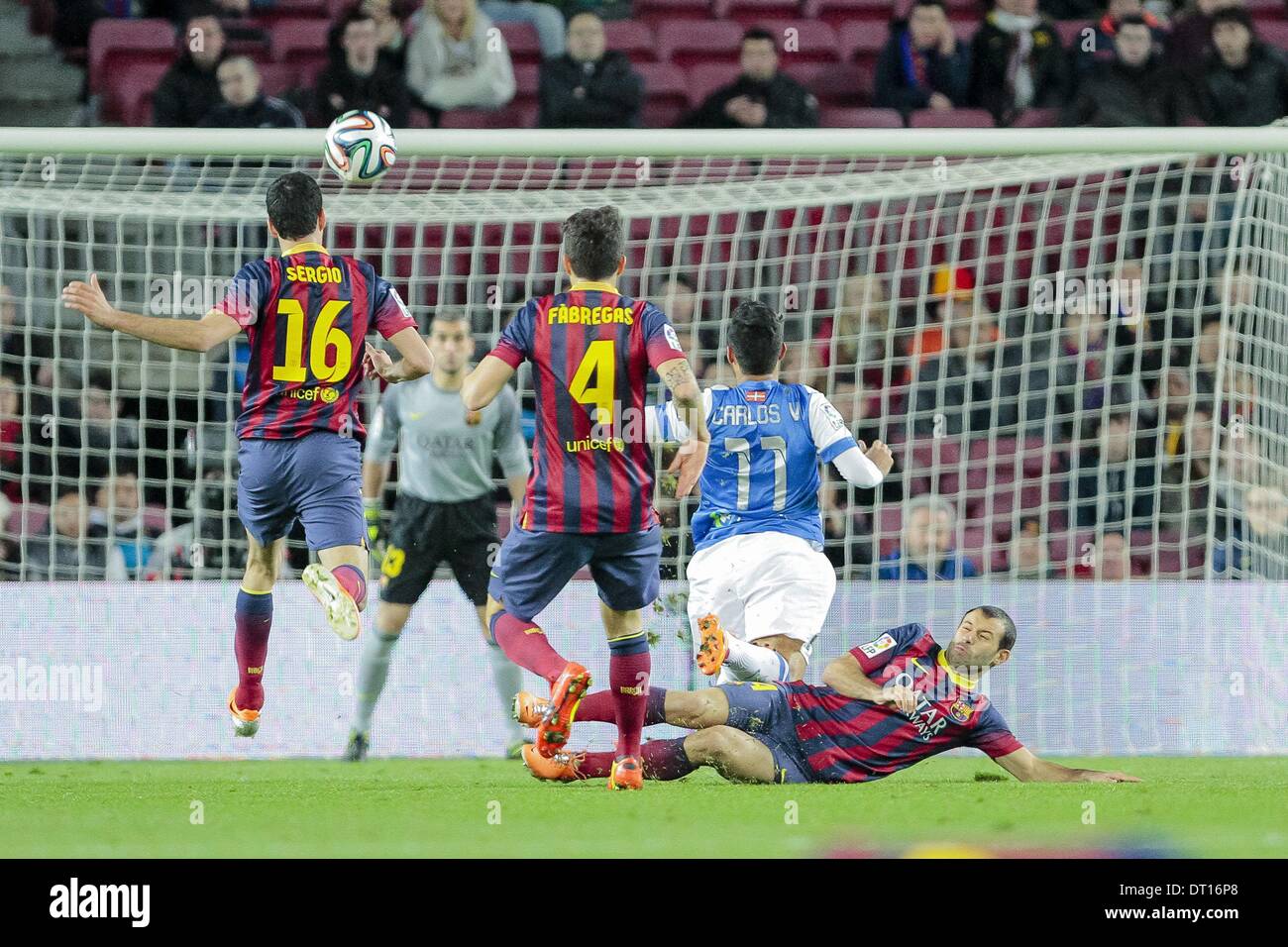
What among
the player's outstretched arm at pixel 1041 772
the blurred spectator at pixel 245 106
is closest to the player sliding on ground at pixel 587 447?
the player's outstretched arm at pixel 1041 772

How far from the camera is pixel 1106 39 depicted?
1143 cm

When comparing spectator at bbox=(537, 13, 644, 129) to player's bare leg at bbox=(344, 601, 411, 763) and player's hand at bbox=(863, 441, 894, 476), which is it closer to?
player's bare leg at bbox=(344, 601, 411, 763)

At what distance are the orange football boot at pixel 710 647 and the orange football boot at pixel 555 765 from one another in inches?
21.9

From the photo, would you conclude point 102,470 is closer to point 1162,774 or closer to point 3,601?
point 3,601

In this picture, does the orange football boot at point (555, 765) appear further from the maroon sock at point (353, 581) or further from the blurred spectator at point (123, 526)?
the blurred spectator at point (123, 526)

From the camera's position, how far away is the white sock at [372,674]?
25.2ft

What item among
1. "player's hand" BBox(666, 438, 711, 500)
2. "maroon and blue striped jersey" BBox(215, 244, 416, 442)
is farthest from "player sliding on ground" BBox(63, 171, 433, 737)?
"player's hand" BBox(666, 438, 711, 500)

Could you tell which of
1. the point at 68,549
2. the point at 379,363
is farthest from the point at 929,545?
the point at 68,549

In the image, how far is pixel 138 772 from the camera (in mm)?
7312

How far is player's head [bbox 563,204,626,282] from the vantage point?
5996 mm

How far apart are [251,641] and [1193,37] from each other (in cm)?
790

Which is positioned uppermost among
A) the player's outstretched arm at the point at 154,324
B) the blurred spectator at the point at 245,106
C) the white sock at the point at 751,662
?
the blurred spectator at the point at 245,106

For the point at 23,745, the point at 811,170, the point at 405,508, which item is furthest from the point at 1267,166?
the point at 23,745

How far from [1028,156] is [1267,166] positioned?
1.07 meters
